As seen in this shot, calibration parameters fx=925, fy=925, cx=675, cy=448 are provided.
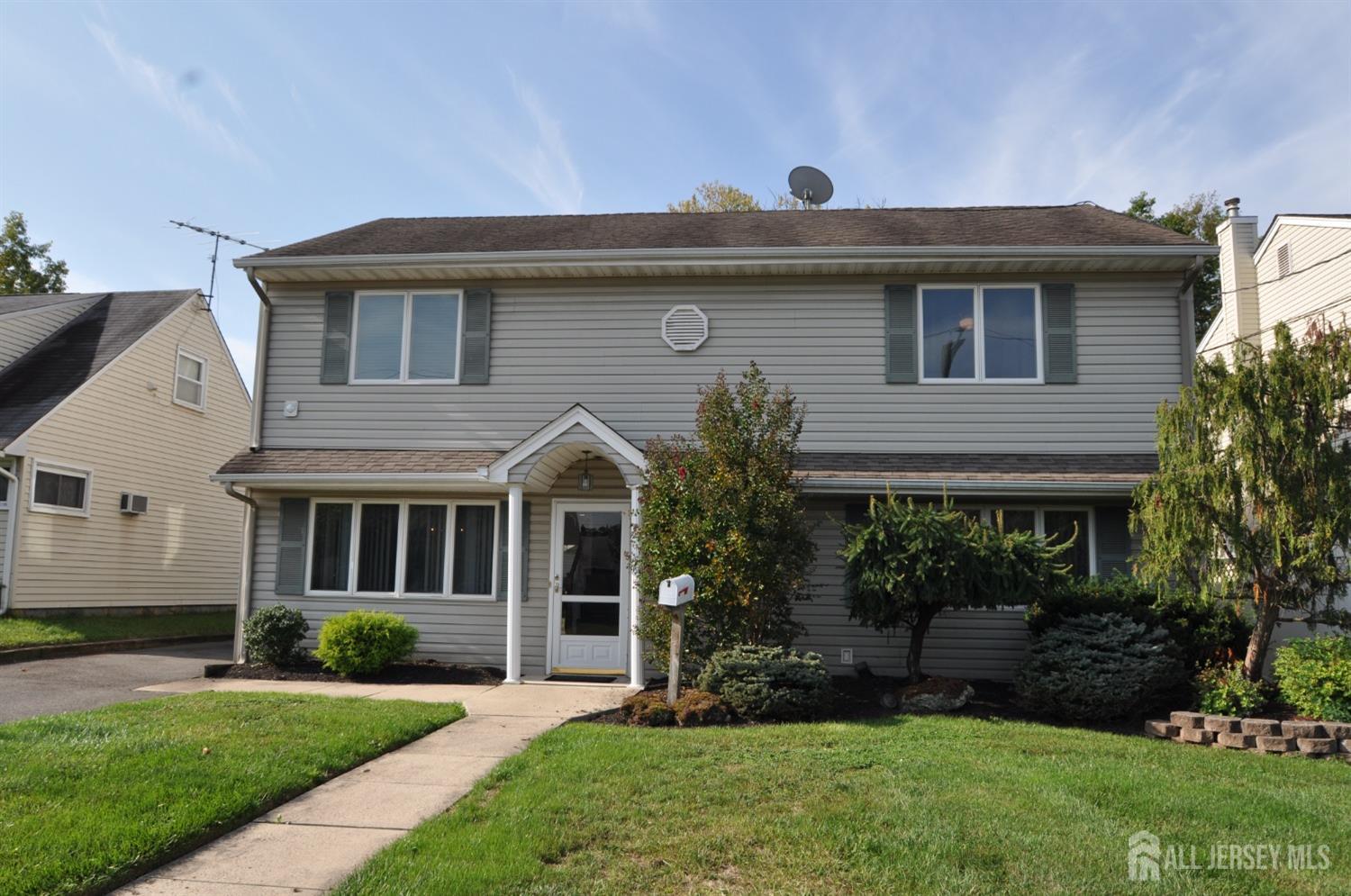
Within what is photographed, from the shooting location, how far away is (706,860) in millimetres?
4547

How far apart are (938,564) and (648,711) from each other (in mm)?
3084

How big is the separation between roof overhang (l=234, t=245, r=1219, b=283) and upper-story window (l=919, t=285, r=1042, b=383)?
1.03 feet

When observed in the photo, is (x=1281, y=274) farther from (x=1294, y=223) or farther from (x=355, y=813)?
(x=355, y=813)

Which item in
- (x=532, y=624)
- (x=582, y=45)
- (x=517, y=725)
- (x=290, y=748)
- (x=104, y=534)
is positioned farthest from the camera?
(x=104, y=534)

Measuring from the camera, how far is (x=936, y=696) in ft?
29.1

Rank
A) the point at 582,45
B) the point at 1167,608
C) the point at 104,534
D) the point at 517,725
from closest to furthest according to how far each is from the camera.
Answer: the point at 517,725 → the point at 1167,608 → the point at 582,45 → the point at 104,534

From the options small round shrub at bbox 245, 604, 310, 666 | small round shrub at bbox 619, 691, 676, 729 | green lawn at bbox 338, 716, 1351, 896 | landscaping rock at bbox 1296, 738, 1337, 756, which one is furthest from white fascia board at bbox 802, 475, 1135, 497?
small round shrub at bbox 245, 604, 310, 666

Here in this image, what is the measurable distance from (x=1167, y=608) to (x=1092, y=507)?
6.14 feet

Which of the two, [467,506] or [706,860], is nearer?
[706,860]

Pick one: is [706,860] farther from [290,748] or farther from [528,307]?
[528,307]

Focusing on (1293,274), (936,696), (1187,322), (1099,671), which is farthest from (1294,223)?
(936,696)

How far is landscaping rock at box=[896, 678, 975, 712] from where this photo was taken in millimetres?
8805

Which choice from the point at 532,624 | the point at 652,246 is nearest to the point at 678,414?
the point at 652,246

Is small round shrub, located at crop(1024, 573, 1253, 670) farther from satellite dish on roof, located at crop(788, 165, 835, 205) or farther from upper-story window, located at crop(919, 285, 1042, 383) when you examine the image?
satellite dish on roof, located at crop(788, 165, 835, 205)
